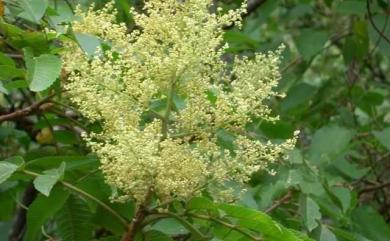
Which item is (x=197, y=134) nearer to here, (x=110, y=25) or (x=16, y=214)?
(x=110, y=25)

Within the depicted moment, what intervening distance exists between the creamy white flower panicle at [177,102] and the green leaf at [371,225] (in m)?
1.05

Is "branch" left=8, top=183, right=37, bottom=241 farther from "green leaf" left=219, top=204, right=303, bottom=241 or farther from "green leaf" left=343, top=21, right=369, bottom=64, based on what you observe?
"green leaf" left=219, top=204, right=303, bottom=241

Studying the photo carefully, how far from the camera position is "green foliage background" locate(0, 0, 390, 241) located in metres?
1.75

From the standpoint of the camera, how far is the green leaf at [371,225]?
263 centimetres

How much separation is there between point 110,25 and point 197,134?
282 mm

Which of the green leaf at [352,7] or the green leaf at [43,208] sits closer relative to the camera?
the green leaf at [43,208]

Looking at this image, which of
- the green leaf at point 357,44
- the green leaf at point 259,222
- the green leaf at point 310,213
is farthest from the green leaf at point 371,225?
the green leaf at point 259,222

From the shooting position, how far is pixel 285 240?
164 cm

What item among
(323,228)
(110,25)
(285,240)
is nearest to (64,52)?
(110,25)

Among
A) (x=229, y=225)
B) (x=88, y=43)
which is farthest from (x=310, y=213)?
(x=88, y=43)

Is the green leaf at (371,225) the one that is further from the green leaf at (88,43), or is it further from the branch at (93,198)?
the green leaf at (88,43)

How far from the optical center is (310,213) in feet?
6.84

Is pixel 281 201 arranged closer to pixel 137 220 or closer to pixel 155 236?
pixel 155 236

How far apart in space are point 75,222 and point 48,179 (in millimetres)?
365
